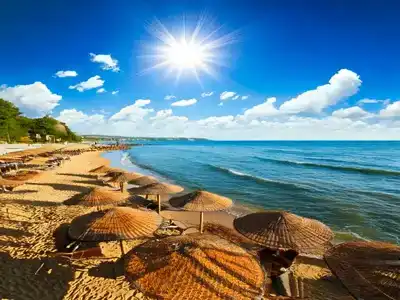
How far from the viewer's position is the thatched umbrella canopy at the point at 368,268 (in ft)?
11.1

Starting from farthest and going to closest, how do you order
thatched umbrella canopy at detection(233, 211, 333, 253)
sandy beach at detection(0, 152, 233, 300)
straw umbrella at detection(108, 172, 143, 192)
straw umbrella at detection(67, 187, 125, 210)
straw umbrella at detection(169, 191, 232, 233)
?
straw umbrella at detection(108, 172, 143, 192)
straw umbrella at detection(67, 187, 125, 210)
straw umbrella at detection(169, 191, 232, 233)
sandy beach at detection(0, 152, 233, 300)
thatched umbrella canopy at detection(233, 211, 333, 253)

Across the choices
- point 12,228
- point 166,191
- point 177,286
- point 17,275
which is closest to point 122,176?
point 166,191

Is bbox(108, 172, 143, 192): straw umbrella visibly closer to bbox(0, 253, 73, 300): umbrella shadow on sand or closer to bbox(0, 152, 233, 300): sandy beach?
bbox(0, 152, 233, 300): sandy beach

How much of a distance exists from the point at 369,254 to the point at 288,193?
1476 cm

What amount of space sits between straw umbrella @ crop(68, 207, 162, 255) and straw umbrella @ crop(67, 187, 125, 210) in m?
1.95

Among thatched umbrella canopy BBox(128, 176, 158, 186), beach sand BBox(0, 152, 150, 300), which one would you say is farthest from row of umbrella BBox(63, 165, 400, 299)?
thatched umbrella canopy BBox(128, 176, 158, 186)

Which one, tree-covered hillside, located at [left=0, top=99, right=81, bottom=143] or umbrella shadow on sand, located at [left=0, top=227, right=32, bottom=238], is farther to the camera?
tree-covered hillside, located at [left=0, top=99, right=81, bottom=143]

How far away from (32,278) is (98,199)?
281 centimetres

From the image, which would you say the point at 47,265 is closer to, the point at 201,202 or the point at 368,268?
the point at 201,202

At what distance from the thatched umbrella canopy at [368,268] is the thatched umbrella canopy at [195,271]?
1449 mm

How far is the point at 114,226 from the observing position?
5672 mm

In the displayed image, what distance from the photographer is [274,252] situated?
6375 mm

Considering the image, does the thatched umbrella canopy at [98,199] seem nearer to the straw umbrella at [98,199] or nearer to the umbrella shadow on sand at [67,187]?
the straw umbrella at [98,199]

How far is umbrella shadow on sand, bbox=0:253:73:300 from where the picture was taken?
5.74 m
